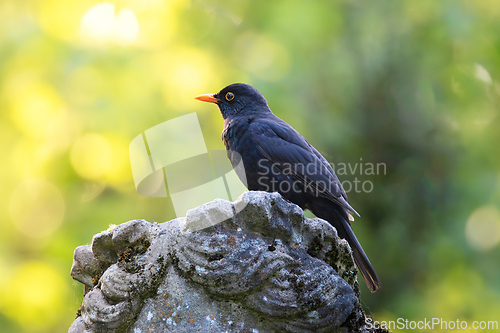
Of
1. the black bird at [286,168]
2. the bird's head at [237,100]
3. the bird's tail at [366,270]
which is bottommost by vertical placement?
the bird's tail at [366,270]

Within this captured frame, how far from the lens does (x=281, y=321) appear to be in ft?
6.78

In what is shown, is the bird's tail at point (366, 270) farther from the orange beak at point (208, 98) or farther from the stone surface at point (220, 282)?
the orange beak at point (208, 98)

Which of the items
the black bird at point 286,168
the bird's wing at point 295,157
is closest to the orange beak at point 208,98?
the black bird at point 286,168

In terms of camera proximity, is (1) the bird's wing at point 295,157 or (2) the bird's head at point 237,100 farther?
(2) the bird's head at point 237,100

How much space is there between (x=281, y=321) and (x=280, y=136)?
2037 millimetres

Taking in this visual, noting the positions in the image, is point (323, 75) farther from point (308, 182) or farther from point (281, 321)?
point (281, 321)

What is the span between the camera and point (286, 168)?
11.9 feet

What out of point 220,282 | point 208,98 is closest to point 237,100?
point 208,98

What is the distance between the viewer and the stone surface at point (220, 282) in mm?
2043

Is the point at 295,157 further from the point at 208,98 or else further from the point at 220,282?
the point at 220,282

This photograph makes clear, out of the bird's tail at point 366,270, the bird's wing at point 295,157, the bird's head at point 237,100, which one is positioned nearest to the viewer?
the bird's tail at point 366,270

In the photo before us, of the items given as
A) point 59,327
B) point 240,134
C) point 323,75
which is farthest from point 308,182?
point 59,327

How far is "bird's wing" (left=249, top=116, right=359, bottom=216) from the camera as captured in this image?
11.5 feet

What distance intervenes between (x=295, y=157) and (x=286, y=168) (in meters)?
0.15
